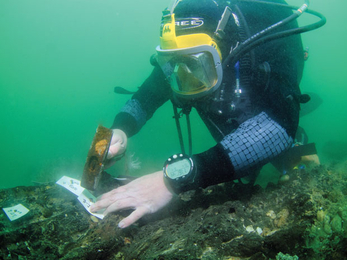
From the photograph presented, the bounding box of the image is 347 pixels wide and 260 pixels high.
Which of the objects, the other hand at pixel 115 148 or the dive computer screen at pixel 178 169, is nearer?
the dive computer screen at pixel 178 169

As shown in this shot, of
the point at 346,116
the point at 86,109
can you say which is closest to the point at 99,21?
the point at 86,109

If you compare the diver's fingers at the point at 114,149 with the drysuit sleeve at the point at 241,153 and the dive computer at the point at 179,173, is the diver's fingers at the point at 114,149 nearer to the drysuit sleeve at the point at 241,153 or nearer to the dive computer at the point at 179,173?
the dive computer at the point at 179,173

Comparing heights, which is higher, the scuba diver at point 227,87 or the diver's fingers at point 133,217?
the scuba diver at point 227,87

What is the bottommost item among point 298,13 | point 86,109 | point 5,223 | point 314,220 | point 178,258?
point 86,109

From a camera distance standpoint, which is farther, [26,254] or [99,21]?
[99,21]

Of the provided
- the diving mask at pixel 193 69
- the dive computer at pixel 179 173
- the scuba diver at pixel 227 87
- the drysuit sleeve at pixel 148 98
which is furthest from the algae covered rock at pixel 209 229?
the drysuit sleeve at pixel 148 98

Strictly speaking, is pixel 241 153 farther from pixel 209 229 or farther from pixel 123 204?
pixel 123 204

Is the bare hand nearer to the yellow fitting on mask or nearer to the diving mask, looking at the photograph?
the diving mask

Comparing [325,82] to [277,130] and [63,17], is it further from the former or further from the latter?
[63,17]

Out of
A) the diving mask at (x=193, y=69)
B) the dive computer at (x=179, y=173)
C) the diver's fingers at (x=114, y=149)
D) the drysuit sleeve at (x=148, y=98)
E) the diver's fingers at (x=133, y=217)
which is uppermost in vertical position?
the diving mask at (x=193, y=69)

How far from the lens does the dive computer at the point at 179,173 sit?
62.6 inches

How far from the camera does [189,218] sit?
5.73 ft

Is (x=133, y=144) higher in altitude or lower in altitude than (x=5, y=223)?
lower

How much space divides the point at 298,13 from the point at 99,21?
65.6 metres
